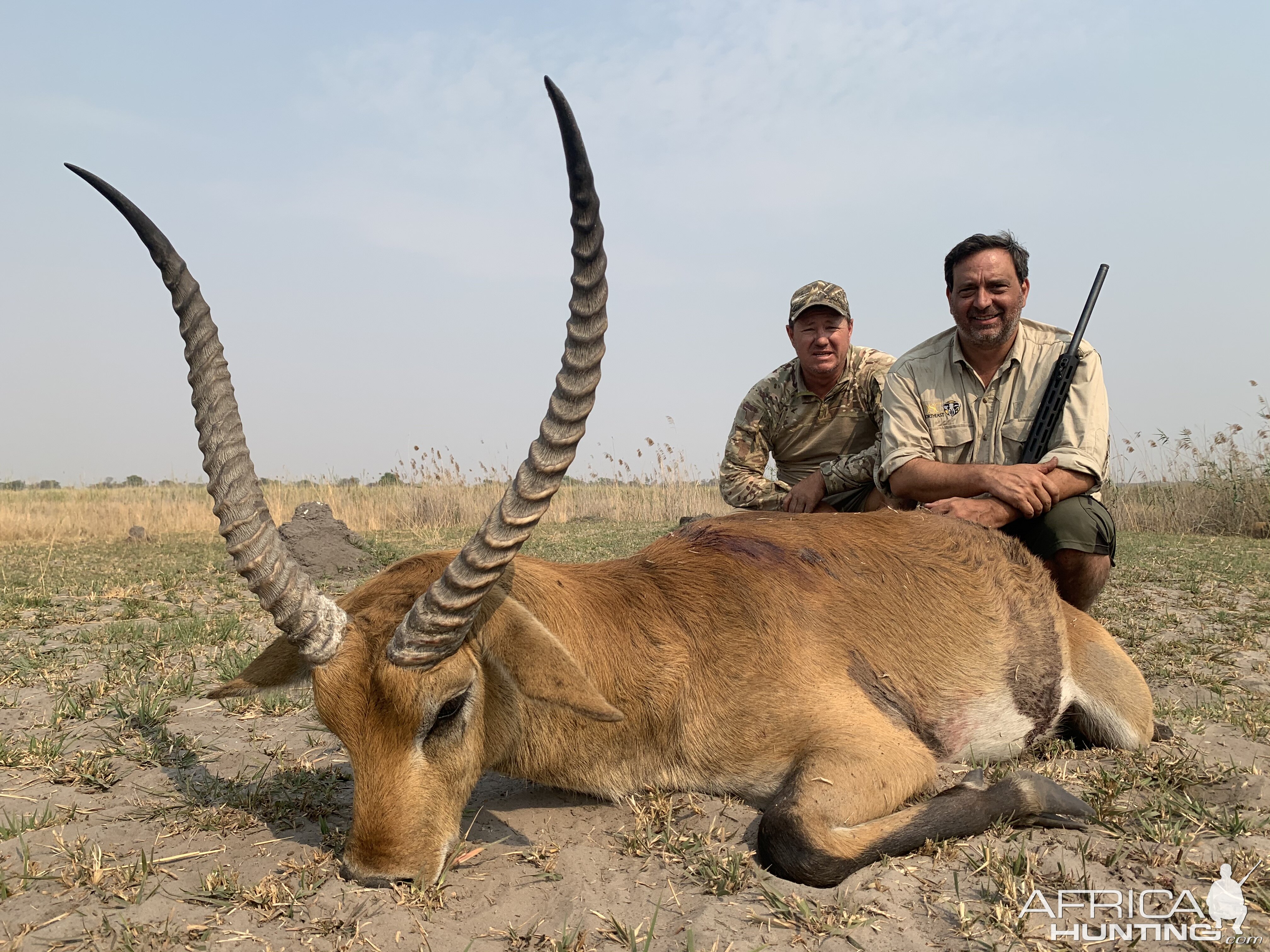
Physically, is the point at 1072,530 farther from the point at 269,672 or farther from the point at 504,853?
the point at 269,672

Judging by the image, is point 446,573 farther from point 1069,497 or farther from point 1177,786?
point 1069,497

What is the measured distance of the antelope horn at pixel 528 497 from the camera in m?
2.44

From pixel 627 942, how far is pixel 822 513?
252 centimetres

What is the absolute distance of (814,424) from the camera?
7.11 m

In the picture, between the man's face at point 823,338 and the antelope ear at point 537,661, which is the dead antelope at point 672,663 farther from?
the man's face at point 823,338

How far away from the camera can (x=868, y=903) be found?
8.13ft

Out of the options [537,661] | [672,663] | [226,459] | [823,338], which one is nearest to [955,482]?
[823,338]

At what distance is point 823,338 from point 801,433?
3.22 feet

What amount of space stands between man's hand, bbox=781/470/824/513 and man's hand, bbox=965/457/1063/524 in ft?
5.88

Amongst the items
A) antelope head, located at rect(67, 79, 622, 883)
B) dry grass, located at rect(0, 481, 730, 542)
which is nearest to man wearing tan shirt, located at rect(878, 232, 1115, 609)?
antelope head, located at rect(67, 79, 622, 883)

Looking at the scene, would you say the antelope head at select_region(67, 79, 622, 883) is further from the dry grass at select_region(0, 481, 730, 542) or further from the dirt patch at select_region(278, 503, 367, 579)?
the dry grass at select_region(0, 481, 730, 542)

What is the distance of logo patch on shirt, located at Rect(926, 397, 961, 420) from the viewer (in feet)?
18.2

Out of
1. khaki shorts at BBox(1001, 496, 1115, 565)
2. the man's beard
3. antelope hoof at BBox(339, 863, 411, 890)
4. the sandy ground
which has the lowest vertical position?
the sandy ground

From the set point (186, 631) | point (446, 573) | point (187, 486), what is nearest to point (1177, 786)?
point (446, 573)
